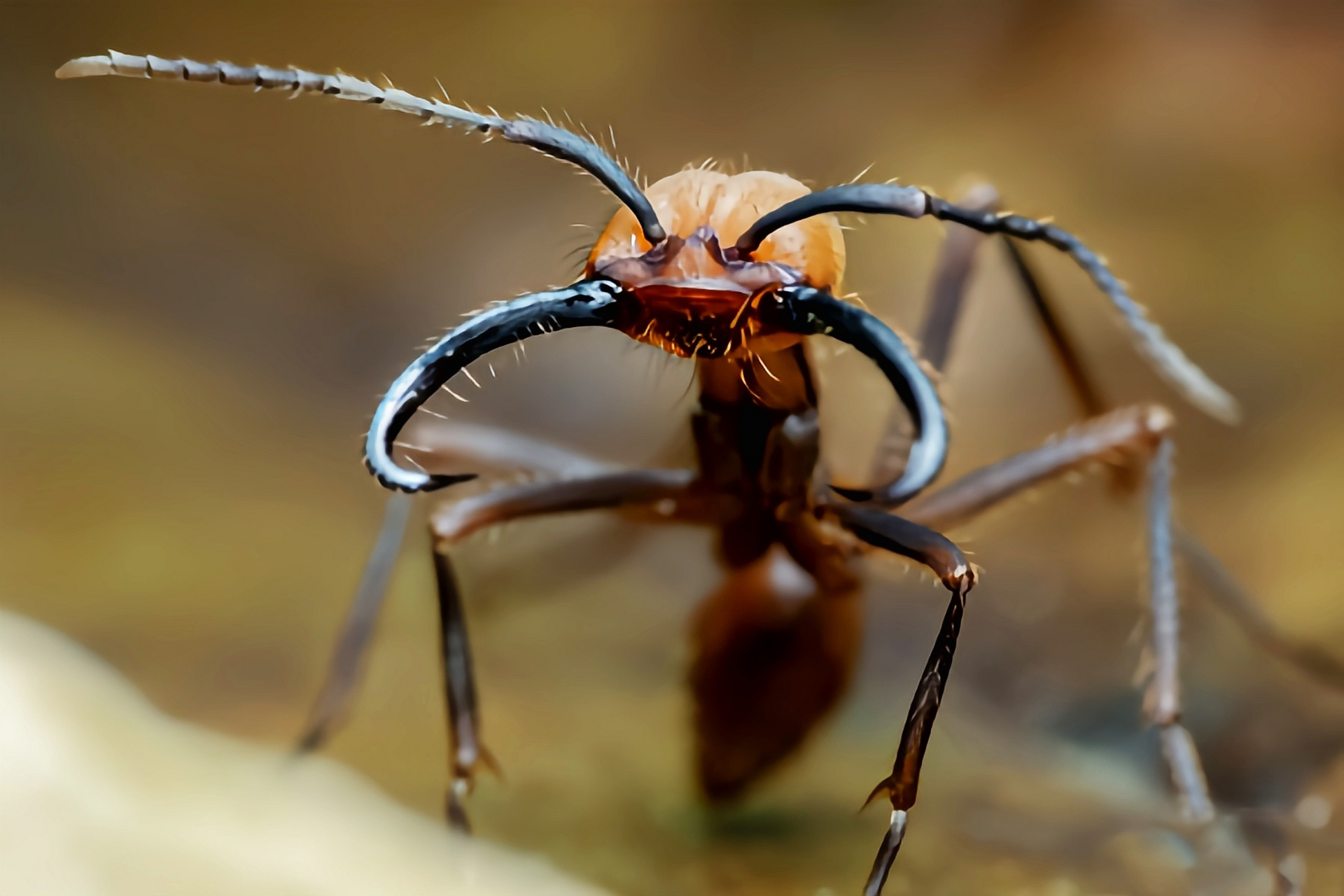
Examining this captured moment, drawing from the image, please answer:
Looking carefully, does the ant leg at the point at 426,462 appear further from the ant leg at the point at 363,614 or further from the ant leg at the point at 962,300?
the ant leg at the point at 962,300

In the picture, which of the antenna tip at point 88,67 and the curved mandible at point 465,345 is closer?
the curved mandible at point 465,345

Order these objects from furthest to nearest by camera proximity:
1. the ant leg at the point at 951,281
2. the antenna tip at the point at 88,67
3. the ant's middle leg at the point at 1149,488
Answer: the ant leg at the point at 951,281 < the ant's middle leg at the point at 1149,488 < the antenna tip at the point at 88,67

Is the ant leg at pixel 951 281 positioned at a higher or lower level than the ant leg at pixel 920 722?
higher

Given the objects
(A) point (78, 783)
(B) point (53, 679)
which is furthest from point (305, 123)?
(A) point (78, 783)

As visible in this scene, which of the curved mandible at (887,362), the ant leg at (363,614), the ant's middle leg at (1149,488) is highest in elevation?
the curved mandible at (887,362)

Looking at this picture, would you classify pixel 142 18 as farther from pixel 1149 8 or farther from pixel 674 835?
pixel 1149 8

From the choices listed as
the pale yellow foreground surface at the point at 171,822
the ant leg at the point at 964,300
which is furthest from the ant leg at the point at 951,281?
the pale yellow foreground surface at the point at 171,822

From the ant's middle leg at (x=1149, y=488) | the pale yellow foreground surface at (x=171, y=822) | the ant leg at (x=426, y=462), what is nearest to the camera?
the pale yellow foreground surface at (x=171, y=822)
